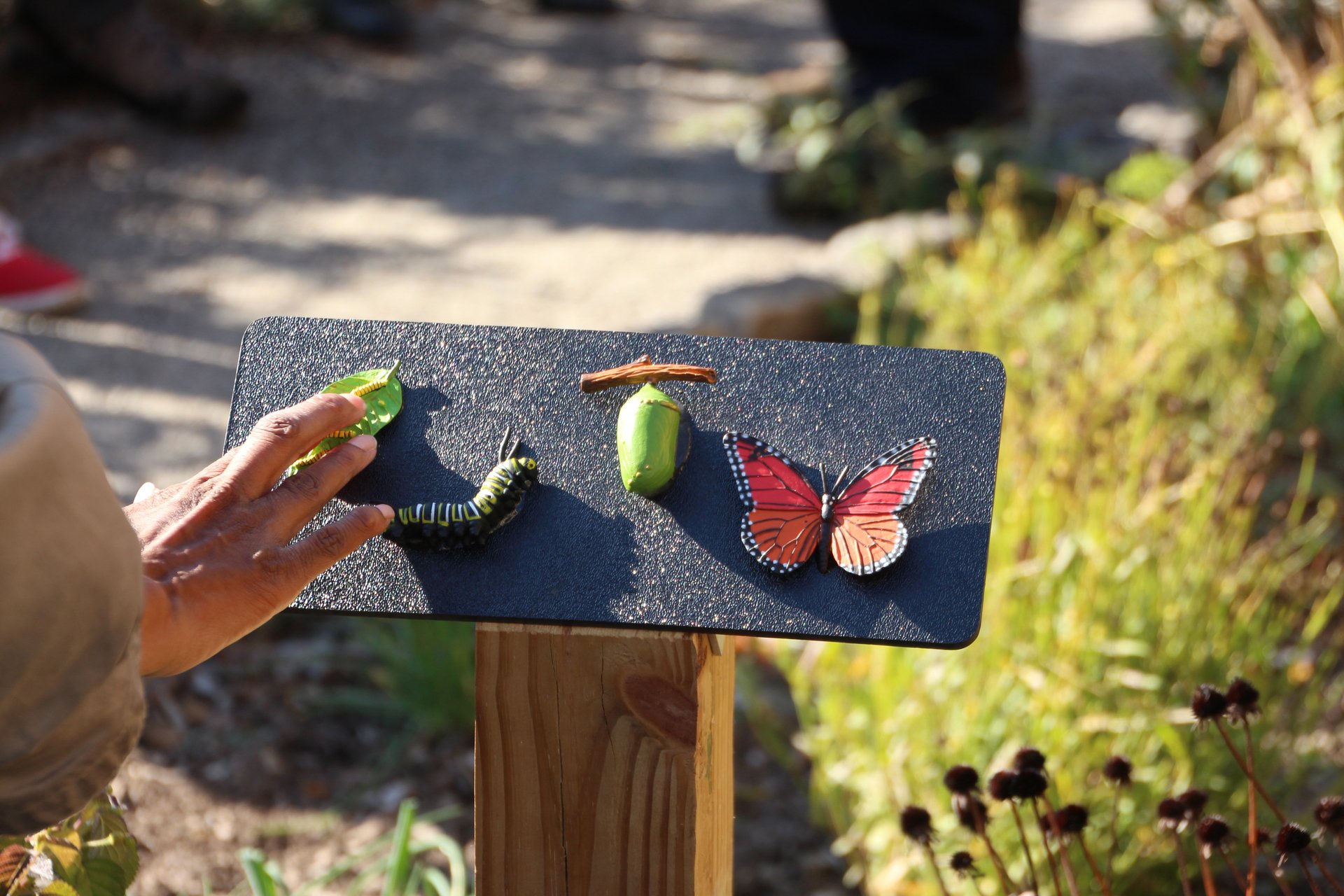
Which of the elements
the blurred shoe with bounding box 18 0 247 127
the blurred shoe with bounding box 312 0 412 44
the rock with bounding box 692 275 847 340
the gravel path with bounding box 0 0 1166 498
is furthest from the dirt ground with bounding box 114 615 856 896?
the blurred shoe with bounding box 312 0 412 44

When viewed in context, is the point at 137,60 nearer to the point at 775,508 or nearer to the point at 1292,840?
the point at 775,508

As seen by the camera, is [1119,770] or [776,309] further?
[776,309]

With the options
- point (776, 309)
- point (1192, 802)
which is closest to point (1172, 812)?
point (1192, 802)

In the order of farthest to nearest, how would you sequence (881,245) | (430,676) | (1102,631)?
(881,245) → (430,676) → (1102,631)

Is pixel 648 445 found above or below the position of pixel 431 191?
above

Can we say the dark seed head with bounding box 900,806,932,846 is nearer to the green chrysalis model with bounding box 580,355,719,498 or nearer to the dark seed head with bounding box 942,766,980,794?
the dark seed head with bounding box 942,766,980,794

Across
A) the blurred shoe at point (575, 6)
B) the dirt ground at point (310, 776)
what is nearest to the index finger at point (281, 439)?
the dirt ground at point (310, 776)

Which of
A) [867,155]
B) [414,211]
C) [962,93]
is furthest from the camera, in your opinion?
[414,211]

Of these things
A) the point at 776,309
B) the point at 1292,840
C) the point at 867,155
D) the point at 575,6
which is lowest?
the point at 575,6
